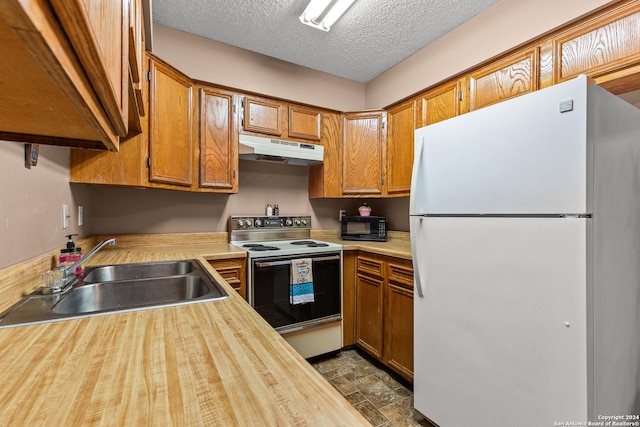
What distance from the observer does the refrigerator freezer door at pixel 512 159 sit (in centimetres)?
105

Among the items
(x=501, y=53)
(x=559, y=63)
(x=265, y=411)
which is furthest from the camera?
(x=501, y=53)

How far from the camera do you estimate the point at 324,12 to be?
200 cm

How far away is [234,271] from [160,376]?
1.53m

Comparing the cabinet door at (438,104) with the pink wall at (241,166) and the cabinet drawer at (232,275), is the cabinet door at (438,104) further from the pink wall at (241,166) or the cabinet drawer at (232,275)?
the cabinet drawer at (232,275)

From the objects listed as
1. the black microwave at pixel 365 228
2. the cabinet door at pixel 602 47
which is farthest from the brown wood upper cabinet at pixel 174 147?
the cabinet door at pixel 602 47

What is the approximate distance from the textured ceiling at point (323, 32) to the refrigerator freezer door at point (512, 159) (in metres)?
1.12

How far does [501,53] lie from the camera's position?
1832 millimetres

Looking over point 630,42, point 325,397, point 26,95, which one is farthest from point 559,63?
point 26,95

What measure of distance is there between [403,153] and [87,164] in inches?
88.1

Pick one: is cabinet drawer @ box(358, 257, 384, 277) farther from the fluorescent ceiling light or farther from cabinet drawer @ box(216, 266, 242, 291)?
the fluorescent ceiling light

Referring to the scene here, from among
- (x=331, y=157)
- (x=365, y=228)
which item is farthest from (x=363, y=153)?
(x=365, y=228)

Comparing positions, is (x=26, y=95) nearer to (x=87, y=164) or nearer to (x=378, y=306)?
(x=87, y=164)

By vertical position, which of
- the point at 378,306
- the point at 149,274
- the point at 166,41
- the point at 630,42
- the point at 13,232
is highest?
the point at 166,41

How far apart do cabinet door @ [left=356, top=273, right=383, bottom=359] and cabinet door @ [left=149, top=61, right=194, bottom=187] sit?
1.59 m
